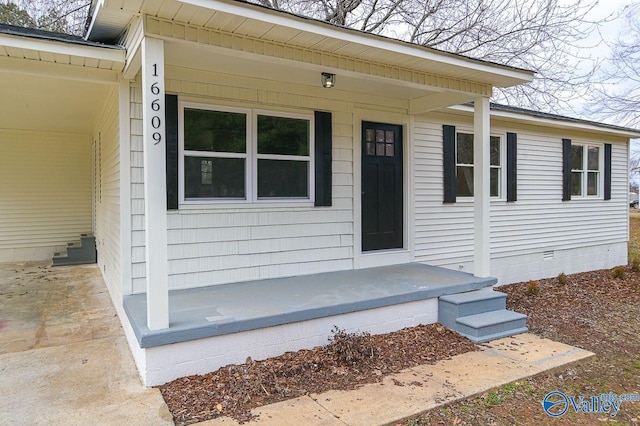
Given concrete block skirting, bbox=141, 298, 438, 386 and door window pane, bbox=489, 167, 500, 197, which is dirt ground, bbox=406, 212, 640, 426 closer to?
concrete block skirting, bbox=141, 298, 438, 386

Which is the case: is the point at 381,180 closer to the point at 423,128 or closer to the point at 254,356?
the point at 423,128

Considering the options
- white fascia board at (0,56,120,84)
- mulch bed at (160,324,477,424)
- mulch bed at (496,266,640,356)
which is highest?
white fascia board at (0,56,120,84)

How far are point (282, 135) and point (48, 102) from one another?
10.8 ft

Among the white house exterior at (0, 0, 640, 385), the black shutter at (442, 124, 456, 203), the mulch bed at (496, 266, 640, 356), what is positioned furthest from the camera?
the black shutter at (442, 124, 456, 203)

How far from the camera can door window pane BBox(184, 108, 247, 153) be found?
4391 millimetres

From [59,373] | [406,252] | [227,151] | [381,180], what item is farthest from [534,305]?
[59,373]

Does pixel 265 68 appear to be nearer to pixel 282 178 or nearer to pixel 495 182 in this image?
pixel 282 178

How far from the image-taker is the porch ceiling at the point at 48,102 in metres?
4.48

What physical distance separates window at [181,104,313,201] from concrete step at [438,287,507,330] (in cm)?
205

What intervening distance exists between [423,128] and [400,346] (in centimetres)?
357

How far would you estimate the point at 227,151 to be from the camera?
15.0 ft

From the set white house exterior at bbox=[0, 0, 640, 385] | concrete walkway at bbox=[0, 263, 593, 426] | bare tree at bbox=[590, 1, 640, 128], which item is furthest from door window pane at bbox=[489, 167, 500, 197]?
bare tree at bbox=[590, 1, 640, 128]

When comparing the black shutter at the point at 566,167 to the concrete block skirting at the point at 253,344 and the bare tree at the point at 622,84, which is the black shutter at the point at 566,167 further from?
the bare tree at the point at 622,84

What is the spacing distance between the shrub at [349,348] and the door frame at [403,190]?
1.93 metres
